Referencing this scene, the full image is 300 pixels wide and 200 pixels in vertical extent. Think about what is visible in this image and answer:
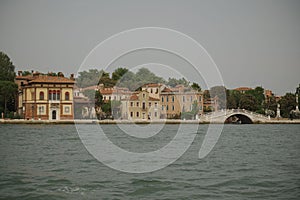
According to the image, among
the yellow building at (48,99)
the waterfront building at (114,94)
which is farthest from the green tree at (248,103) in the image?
the yellow building at (48,99)

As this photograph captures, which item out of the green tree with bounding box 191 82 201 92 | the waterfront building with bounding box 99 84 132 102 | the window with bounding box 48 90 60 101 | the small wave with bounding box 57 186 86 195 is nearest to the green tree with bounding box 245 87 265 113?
the green tree with bounding box 191 82 201 92

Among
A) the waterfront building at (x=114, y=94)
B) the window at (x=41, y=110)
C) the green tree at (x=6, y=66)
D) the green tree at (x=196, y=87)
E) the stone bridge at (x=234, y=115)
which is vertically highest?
the green tree at (x=6, y=66)

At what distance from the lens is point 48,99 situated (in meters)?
49.9

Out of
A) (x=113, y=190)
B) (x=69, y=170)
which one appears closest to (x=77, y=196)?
(x=113, y=190)

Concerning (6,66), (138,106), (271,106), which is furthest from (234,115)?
(6,66)

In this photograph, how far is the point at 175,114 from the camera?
61.5 metres

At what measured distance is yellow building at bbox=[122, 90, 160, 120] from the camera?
59344mm

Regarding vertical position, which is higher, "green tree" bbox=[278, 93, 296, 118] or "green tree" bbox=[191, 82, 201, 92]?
"green tree" bbox=[191, 82, 201, 92]

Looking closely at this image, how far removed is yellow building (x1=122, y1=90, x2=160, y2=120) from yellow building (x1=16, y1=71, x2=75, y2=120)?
1062 cm

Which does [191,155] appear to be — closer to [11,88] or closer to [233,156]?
[233,156]

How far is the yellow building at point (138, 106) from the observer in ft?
195

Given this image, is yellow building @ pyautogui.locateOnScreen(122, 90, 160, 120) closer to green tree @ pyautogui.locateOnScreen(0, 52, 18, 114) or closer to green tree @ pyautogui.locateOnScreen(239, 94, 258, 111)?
green tree @ pyautogui.locateOnScreen(239, 94, 258, 111)

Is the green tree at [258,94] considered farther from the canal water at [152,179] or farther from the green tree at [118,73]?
the canal water at [152,179]

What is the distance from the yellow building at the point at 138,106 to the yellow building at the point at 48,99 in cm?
1062
